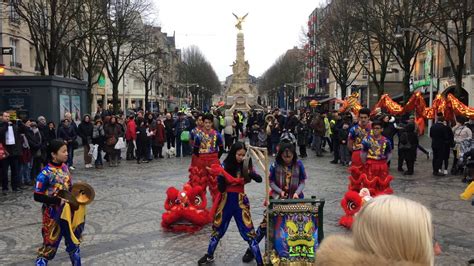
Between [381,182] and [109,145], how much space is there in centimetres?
1076

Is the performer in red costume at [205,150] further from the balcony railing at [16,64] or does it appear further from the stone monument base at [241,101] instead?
the stone monument base at [241,101]

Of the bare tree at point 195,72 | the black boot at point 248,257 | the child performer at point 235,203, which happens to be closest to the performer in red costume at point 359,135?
the black boot at point 248,257

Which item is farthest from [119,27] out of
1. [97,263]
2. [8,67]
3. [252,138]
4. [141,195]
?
[97,263]

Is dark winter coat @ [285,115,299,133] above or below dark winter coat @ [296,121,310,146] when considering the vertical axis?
above

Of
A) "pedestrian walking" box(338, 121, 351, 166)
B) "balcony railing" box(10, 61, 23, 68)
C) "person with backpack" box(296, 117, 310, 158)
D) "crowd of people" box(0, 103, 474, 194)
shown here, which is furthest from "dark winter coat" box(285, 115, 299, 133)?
"balcony railing" box(10, 61, 23, 68)

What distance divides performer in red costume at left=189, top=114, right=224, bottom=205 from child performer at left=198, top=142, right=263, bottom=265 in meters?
3.34

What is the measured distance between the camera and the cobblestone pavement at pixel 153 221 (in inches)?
264

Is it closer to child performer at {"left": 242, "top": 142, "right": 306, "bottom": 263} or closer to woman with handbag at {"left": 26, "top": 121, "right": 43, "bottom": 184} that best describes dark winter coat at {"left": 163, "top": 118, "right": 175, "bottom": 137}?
woman with handbag at {"left": 26, "top": 121, "right": 43, "bottom": 184}

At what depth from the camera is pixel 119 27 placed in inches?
1209

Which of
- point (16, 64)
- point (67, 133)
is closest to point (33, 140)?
point (67, 133)

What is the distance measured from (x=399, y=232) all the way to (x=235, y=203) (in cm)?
429

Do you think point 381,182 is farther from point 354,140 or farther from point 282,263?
point 282,263

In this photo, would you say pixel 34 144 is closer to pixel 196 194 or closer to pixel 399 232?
pixel 196 194

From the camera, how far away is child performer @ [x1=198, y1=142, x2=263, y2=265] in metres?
5.95
